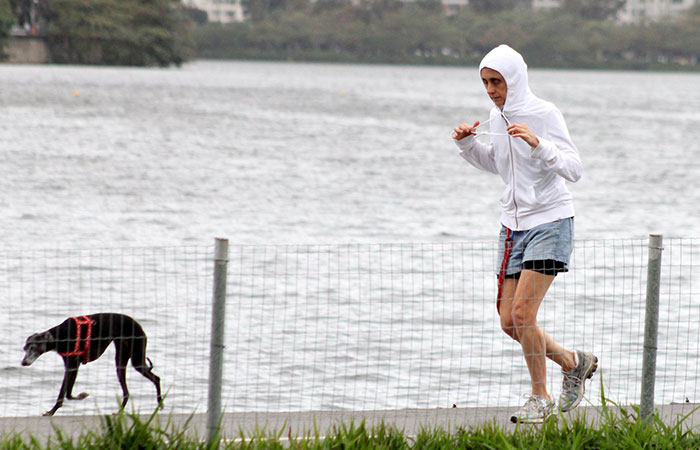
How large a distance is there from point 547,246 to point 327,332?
4.83m

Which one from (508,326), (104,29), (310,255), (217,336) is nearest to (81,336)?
(217,336)

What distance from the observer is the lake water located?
29.4ft

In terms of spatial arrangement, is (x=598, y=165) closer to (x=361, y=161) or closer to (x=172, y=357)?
(x=361, y=161)

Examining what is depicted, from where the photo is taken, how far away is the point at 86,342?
6121 mm

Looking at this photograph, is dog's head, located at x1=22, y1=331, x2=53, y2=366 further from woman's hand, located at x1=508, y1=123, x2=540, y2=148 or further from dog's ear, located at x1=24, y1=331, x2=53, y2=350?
woman's hand, located at x1=508, y1=123, x2=540, y2=148

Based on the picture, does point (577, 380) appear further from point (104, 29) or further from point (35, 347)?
point (104, 29)

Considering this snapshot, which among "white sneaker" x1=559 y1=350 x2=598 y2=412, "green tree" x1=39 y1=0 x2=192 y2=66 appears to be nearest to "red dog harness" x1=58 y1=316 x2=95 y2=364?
"white sneaker" x1=559 y1=350 x2=598 y2=412

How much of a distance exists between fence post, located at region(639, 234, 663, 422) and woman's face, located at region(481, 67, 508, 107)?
3.21 ft

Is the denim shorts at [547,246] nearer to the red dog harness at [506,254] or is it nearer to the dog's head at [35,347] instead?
the red dog harness at [506,254]

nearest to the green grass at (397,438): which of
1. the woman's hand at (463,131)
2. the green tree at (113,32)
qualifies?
the woman's hand at (463,131)

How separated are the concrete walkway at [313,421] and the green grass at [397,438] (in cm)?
5

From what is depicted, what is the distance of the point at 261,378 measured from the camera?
891cm

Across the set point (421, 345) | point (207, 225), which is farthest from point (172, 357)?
point (207, 225)

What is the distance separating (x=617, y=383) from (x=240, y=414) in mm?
3794
